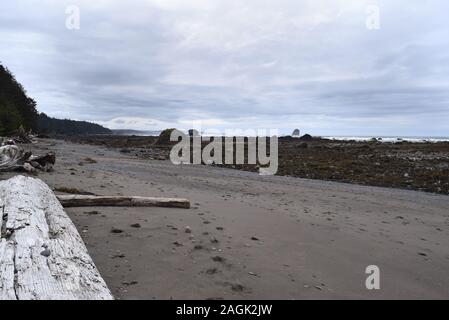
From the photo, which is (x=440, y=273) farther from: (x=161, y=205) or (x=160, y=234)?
(x=161, y=205)

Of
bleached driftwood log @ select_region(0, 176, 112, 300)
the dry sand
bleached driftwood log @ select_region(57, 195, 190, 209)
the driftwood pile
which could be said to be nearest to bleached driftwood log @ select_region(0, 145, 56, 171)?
the driftwood pile

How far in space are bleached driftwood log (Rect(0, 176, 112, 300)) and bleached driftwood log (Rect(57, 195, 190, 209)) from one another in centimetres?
182

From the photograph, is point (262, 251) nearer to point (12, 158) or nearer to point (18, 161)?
point (18, 161)

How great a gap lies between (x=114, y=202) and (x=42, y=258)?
3.91 metres

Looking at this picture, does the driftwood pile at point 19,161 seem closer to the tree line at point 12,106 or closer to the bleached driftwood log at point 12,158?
the bleached driftwood log at point 12,158

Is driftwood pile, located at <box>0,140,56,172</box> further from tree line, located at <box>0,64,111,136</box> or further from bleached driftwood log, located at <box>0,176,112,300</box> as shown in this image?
tree line, located at <box>0,64,111,136</box>

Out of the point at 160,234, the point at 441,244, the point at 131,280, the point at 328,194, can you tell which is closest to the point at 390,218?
the point at 441,244

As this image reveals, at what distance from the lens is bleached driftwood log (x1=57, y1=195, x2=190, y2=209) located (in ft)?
23.9

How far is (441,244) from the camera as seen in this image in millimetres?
6785

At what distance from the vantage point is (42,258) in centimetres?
356

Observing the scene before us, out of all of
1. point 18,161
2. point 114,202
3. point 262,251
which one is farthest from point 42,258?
point 18,161

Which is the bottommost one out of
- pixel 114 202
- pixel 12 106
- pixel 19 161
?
pixel 114 202

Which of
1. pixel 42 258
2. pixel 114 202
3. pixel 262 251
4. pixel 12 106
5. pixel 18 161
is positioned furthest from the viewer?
pixel 12 106
